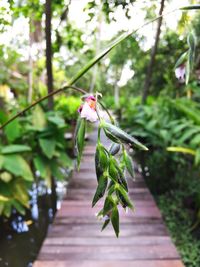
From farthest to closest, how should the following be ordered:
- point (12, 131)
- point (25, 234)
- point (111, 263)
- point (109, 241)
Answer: point (25, 234) → point (12, 131) → point (109, 241) → point (111, 263)

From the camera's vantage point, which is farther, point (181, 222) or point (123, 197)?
point (181, 222)

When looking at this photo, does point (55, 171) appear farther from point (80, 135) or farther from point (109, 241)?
point (80, 135)

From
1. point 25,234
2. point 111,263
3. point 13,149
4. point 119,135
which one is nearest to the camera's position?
point 119,135

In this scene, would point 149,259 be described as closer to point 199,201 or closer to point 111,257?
point 111,257

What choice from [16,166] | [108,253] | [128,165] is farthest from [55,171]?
[128,165]

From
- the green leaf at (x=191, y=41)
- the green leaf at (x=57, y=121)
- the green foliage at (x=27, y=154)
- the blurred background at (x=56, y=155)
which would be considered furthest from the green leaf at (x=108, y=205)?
the green leaf at (x=57, y=121)

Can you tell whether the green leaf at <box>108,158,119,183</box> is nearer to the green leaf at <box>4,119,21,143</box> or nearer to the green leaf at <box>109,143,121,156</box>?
the green leaf at <box>109,143,121,156</box>

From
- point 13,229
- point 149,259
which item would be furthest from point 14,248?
point 149,259
